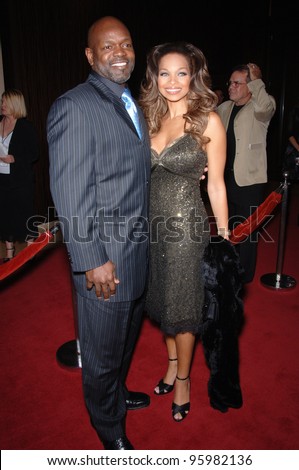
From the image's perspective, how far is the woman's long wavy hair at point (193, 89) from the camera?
7.04 feet

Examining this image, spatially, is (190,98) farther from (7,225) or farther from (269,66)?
(269,66)

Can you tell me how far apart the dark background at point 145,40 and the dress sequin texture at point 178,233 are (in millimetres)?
4040

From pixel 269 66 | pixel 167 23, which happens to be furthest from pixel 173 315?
pixel 269 66

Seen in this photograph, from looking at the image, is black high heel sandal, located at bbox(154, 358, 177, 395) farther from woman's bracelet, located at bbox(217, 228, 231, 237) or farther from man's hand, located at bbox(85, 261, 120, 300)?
man's hand, located at bbox(85, 261, 120, 300)

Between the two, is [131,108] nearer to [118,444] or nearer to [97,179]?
[97,179]

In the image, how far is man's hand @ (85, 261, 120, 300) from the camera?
1.76 meters

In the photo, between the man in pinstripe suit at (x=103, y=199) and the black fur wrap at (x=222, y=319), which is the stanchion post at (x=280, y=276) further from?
the man in pinstripe suit at (x=103, y=199)

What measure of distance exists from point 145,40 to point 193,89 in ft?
17.6

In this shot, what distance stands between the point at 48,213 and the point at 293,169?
11.6ft

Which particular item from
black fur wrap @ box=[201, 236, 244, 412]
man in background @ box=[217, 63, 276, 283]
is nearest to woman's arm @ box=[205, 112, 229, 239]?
black fur wrap @ box=[201, 236, 244, 412]

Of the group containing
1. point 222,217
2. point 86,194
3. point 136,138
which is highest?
point 136,138

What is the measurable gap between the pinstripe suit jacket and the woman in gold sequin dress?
0.28m

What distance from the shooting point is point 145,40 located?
7.02 meters
